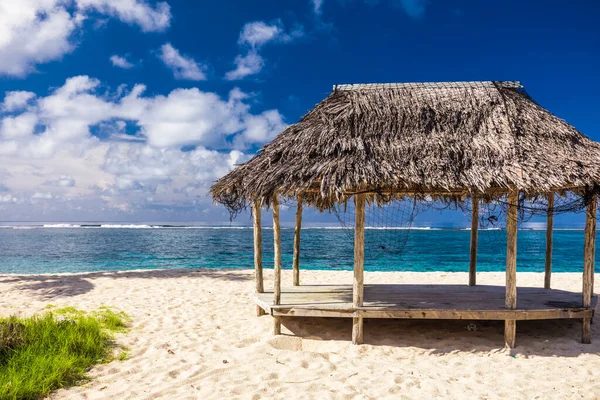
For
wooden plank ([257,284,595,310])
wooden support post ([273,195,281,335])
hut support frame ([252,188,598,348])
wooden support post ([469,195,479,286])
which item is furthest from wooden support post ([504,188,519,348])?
wooden support post ([273,195,281,335])

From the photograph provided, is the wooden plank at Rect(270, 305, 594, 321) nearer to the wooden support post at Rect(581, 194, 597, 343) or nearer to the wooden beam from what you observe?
the wooden beam

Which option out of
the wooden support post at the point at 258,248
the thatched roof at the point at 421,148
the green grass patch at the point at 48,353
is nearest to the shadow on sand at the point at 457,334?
the wooden support post at the point at 258,248

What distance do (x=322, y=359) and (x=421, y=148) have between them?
3.26 m

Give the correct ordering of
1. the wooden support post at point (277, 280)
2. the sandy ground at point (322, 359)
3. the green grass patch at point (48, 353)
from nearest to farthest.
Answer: the green grass patch at point (48, 353) < the sandy ground at point (322, 359) < the wooden support post at point (277, 280)

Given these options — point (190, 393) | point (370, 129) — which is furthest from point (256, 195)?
point (190, 393)

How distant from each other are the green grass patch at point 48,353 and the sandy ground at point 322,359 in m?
0.23

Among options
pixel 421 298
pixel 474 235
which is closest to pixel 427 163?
pixel 421 298

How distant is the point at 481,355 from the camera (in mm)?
5477

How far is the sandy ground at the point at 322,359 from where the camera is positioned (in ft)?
14.1

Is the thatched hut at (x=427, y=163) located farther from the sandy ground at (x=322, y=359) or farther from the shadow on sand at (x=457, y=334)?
the sandy ground at (x=322, y=359)

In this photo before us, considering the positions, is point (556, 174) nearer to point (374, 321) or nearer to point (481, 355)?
point (481, 355)

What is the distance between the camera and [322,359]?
5.22m

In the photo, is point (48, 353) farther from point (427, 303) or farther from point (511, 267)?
point (511, 267)

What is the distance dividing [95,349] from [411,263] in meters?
19.8
